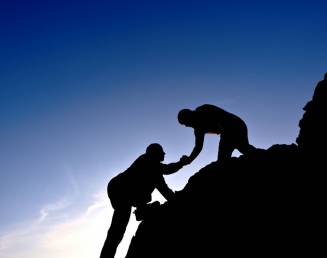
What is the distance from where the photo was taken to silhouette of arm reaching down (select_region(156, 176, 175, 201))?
9172 millimetres

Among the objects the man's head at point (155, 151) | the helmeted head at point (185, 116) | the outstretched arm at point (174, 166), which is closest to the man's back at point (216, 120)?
the helmeted head at point (185, 116)

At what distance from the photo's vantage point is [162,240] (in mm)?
7949

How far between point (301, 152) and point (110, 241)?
5749 millimetres

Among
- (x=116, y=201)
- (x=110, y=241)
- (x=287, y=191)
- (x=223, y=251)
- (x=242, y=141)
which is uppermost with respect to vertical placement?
(x=242, y=141)

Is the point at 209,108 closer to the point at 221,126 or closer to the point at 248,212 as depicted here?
the point at 221,126

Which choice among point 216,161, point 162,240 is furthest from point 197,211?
point 216,161

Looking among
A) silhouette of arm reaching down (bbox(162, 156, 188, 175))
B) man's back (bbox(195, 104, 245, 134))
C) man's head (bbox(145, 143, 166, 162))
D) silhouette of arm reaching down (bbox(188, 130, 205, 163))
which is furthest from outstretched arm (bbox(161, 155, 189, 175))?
man's back (bbox(195, 104, 245, 134))

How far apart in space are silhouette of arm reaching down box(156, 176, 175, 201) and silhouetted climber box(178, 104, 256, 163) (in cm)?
195

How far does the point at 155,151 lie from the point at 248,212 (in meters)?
3.43

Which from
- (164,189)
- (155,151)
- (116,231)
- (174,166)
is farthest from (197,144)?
(116,231)

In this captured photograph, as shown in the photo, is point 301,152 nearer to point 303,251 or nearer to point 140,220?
point 303,251

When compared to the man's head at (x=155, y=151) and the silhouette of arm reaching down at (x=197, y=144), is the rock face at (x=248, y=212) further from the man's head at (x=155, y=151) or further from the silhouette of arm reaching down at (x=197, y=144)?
the silhouette of arm reaching down at (x=197, y=144)

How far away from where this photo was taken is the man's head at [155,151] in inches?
375

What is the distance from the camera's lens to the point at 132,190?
903cm
